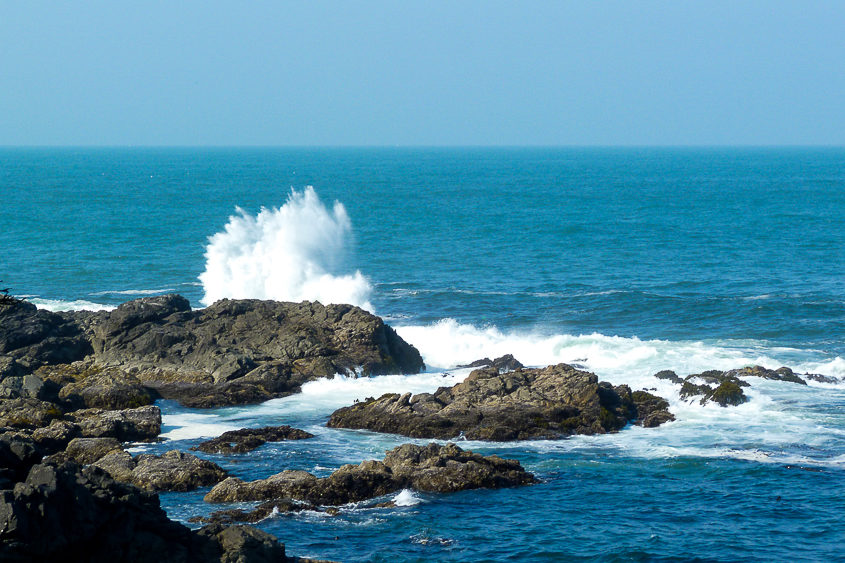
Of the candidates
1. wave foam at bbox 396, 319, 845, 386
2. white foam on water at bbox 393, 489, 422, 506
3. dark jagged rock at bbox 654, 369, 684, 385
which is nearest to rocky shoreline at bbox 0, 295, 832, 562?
dark jagged rock at bbox 654, 369, 684, 385

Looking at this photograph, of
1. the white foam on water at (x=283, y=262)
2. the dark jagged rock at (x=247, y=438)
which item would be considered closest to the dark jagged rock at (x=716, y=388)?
the dark jagged rock at (x=247, y=438)

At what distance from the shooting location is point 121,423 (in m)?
33.6

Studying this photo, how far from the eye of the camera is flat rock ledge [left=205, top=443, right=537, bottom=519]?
27.7 metres

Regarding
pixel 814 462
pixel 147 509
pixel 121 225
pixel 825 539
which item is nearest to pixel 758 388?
pixel 814 462

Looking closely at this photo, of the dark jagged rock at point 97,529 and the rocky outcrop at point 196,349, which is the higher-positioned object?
the dark jagged rock at point 97,529

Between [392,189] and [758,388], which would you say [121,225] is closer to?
[392,189]

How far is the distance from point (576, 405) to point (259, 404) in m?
12.4

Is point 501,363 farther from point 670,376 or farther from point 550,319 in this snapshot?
point 550,319

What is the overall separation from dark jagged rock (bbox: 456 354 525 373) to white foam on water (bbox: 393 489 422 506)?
1470 cm

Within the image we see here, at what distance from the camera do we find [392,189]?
16162cm

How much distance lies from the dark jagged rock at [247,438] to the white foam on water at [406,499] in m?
6.62

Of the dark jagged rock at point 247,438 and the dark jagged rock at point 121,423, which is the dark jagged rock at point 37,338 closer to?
the dark jagged rock at point 121,423

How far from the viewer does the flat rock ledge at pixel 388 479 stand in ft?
90.8

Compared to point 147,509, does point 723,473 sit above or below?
below
